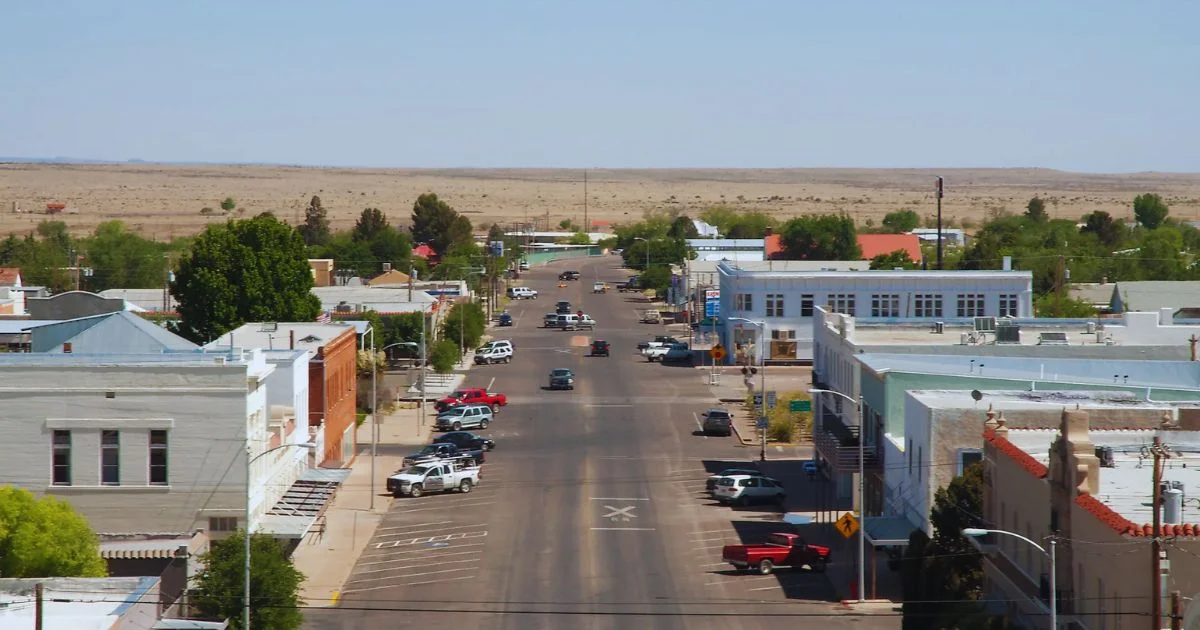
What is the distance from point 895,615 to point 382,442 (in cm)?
3609

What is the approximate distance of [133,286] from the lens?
5586 inches

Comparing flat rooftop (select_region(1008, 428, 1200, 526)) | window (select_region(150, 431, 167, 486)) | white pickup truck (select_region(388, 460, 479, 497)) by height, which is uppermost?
flat rooftop (select_region(1008, 428, 1200, 526))

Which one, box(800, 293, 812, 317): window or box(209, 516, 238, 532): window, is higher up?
box(800, 293, 812, 317): window

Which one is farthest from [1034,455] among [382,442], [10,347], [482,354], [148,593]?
[482,354]

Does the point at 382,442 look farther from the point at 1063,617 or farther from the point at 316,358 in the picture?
the point at 1063,617

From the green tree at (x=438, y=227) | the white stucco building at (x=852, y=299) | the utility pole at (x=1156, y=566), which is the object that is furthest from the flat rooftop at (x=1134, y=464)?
the green tree at (x=438, y=227)

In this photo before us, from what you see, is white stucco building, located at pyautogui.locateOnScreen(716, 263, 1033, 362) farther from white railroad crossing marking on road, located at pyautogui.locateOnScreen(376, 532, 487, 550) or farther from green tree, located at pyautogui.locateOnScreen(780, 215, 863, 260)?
green tree, located at pyautogui.locateOnScreen(780, 215, 863, 260)

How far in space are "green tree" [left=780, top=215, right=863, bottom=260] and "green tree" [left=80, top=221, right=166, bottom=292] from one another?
57.7 m

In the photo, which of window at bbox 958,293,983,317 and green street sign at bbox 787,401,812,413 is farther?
window at bbox 958,293,983,317

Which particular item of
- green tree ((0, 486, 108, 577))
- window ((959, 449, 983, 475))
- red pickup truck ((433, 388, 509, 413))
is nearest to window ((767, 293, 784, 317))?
red pickup truck ((433, 388, 509, 413))

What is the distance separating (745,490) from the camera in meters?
59.8

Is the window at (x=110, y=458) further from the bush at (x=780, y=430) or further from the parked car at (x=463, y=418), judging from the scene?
the bush at (x=780, y=430)

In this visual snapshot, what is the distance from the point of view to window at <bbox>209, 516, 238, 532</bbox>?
45.4 m

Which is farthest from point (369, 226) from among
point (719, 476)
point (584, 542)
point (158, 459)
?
point (158, 459)
